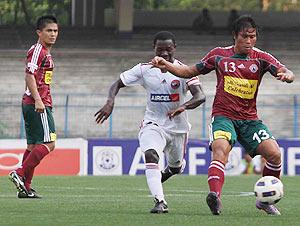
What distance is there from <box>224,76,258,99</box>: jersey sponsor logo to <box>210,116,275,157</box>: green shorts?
277 mm

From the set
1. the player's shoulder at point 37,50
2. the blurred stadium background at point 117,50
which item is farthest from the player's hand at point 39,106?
the blurred stadium background at point 117,50

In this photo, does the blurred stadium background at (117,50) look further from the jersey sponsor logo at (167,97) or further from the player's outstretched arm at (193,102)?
the player's outstretched arm at (193,102)

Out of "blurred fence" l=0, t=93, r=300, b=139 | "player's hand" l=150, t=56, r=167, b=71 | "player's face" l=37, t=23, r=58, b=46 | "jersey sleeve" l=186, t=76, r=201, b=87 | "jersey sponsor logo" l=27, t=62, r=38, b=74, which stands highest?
"player's hand" l=150, t=56, r=167, b=71

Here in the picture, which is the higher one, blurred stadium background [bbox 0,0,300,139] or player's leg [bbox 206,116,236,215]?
player's leg [bbox 206,116,236,215]

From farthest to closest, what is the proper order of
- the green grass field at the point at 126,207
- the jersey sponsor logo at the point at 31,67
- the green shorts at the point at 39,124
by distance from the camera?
the green shorts at the point at 39,124, the jersey sponsor logo at the point at 31,67, the green grass field at the point at 126,207

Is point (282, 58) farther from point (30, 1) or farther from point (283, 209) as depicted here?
point (283, 209)

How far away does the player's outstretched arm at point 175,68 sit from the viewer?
36.2ft

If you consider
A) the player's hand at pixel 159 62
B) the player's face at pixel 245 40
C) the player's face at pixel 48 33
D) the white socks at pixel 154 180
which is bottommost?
the white socks at pixel 154 180

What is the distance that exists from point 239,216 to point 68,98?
20.7m

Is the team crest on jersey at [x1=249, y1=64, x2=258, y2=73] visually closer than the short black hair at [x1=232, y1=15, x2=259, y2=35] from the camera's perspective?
No

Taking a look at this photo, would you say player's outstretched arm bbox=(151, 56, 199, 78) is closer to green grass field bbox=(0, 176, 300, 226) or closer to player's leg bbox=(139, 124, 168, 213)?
player's leg bbox=(139, 124, 168, 213)

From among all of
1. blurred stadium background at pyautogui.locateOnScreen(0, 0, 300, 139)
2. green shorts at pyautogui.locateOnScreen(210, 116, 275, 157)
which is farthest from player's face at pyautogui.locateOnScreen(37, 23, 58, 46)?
blurred stadium background at pyautogui.locateOnScreen(0, 0, 300, 139)

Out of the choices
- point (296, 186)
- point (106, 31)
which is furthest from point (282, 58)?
point (296, 186)

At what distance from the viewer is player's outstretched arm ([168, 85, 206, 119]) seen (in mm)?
11852
